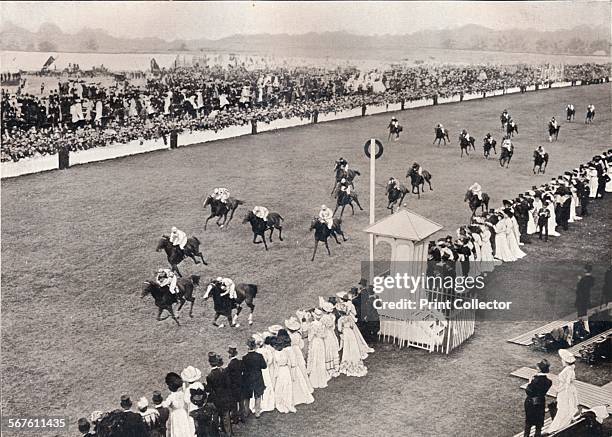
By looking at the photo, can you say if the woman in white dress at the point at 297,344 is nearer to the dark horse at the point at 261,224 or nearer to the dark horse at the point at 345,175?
the dark horse at the point at 261,224

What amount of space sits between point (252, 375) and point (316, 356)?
1117 millimetres

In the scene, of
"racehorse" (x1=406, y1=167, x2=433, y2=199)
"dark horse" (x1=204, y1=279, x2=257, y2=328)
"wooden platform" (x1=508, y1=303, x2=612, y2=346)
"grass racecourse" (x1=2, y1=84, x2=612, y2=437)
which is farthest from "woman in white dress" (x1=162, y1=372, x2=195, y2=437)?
"racehorse" (x1=406, y1=167, x2=433, y2=199)

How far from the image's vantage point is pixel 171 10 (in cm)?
992

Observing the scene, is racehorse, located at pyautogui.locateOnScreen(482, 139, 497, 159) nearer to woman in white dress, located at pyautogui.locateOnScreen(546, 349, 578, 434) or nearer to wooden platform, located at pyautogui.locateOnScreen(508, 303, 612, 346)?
wooden platform, located at pyautogui.locateOnScreen(508, 303, 612, 346)

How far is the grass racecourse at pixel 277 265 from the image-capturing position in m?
8.73

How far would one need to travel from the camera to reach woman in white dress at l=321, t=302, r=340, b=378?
9.18 m

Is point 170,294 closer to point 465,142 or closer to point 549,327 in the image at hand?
point 549,327

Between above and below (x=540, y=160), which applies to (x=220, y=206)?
below

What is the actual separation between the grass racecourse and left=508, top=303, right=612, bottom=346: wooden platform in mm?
192

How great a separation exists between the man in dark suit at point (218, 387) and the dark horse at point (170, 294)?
274 cm

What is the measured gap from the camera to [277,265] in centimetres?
1301

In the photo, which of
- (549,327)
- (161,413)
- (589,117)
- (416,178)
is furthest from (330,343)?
(589,117)

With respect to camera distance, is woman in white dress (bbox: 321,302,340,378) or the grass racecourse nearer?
the grass racecourse

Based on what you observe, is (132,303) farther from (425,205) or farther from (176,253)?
(425,205)
